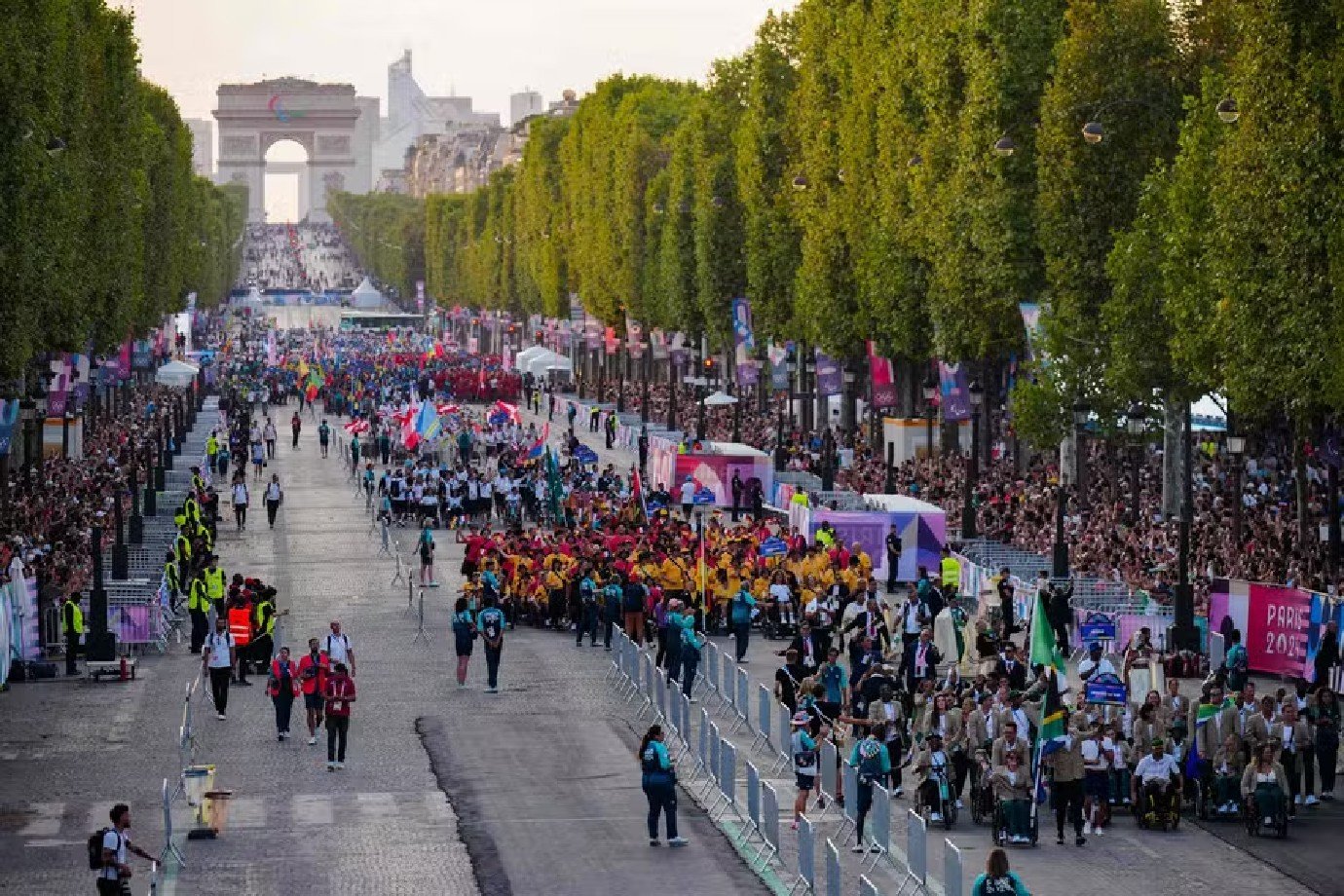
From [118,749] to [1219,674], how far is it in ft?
43.0

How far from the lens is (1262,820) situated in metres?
30.0

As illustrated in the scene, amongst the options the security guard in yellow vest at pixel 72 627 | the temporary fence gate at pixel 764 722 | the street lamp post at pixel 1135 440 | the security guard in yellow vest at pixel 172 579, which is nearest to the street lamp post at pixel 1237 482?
the street lamp post at pixel 1135 440

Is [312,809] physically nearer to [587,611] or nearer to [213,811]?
[213,811]

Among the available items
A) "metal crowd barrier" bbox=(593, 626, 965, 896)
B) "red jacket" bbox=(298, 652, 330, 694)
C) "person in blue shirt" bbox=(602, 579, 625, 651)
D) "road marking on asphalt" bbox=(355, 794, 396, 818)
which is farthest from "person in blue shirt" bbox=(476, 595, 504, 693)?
"road marking on asphalt" bbox=(355, 794, 396, 818)

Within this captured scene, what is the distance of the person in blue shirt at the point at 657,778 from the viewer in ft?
92.6

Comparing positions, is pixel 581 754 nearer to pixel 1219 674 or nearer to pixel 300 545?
pixel 1219 674

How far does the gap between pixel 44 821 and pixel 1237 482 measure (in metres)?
28.2

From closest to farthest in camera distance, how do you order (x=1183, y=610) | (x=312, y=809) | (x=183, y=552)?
(x=312, y=809), (x=1183, y=610), (x=183, y=552)

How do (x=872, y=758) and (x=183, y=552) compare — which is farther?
(x=183, y=552)

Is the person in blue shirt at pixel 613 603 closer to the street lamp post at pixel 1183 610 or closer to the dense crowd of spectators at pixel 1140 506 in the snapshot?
the dense crowd of spectators at pixel 1140 506

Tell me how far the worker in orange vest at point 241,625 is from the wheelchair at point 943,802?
14024 millimetres

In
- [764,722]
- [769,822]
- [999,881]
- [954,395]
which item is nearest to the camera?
[999,881]

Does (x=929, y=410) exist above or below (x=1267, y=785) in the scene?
above

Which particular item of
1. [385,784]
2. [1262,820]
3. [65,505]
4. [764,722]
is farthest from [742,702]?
[65,505]
